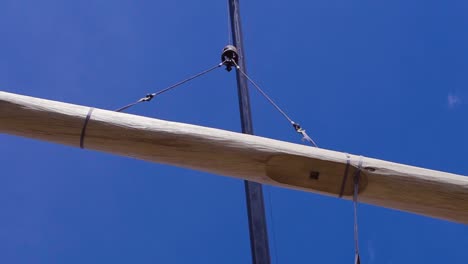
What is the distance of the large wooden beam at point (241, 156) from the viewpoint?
9.71 ft

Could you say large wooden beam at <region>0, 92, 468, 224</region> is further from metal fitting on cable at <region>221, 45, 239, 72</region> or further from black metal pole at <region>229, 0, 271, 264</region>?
metal fitting on cable at <region>221, 45, 239, 72</region>

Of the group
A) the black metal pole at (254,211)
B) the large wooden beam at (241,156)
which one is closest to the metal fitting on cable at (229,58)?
the black metal pole at (254,211)

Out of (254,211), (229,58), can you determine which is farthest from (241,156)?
(229,58)

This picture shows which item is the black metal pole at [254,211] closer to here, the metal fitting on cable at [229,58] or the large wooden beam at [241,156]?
the metal fitting on cable at [229,58]

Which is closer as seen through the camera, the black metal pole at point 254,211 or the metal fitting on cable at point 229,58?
the black metal pole at point 254,211

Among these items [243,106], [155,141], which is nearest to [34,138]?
[155,141]

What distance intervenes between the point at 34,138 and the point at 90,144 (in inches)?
11.7

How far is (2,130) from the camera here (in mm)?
3207

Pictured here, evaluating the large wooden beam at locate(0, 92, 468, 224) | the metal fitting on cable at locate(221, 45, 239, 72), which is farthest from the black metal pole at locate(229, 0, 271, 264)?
the large wooden beam at locate(0, 92, 468, 224)

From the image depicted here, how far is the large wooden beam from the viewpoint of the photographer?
9.71ft

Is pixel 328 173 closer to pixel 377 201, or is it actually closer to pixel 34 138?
pixel 377 201

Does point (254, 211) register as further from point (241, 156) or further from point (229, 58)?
point (229, 58)

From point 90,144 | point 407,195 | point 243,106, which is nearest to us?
point 407,195

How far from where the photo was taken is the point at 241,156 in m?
3.07
